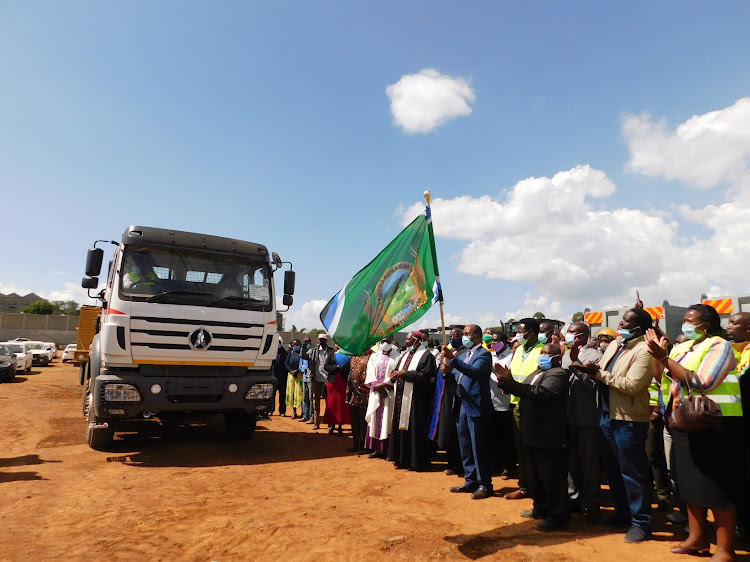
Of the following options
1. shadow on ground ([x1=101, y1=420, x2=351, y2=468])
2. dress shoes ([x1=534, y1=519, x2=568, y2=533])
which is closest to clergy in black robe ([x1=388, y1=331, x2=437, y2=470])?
→ shadow on ground ([x1=101, y1=420, x2=351, y2=468])

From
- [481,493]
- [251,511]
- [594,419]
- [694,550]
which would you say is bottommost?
[251,511]

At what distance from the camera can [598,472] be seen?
5.34 metres

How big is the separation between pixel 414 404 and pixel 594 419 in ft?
9.58

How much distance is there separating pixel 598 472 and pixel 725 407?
1.83 m

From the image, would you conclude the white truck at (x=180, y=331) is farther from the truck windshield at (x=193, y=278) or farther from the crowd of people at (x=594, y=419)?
the crowd of people at (x=594, y=419)

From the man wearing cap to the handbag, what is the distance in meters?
7.70

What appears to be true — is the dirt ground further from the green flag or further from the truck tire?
the truck tire

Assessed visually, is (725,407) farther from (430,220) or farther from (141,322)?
(141,322)

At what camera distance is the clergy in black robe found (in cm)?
767

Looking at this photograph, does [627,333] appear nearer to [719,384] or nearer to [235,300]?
[719,384]

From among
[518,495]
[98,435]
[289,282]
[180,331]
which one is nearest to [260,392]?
[180,331]

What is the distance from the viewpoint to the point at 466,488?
6.36 m

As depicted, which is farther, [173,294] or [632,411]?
[173,294]

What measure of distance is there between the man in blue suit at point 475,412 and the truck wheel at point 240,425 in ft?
14.9
